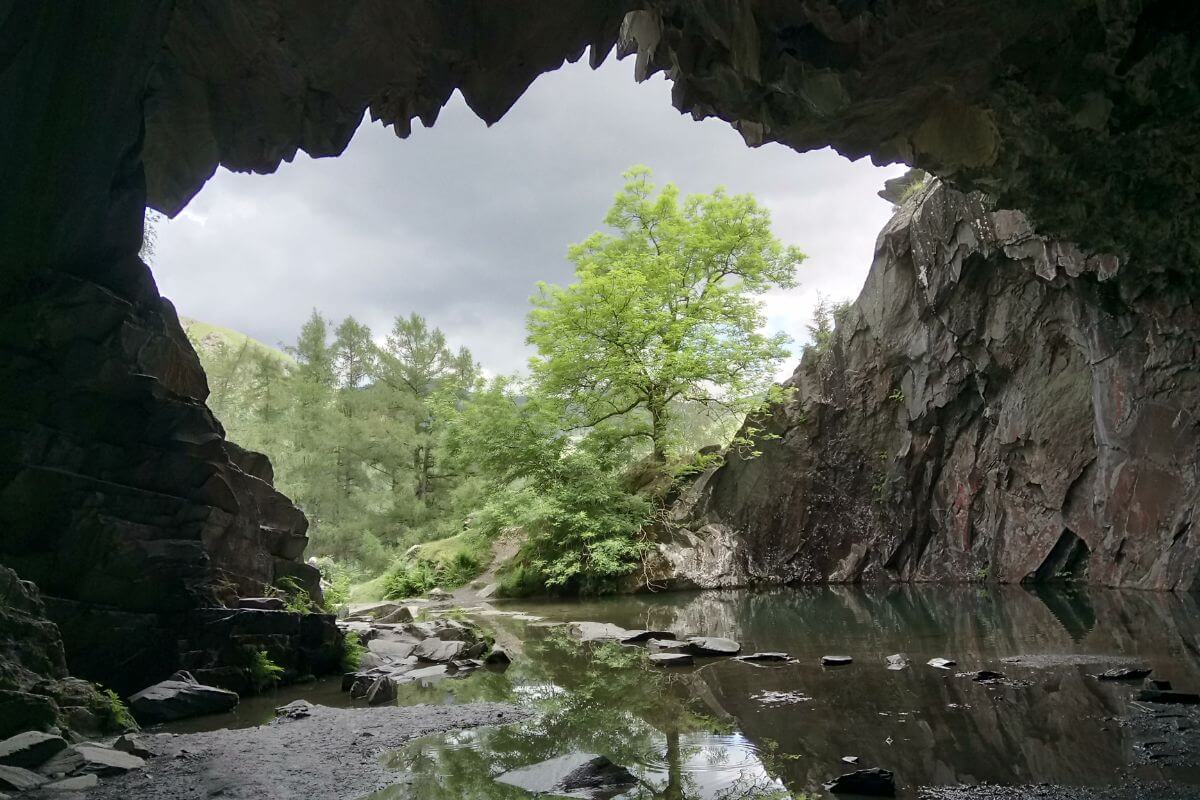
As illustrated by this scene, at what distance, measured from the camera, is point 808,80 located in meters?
8.29

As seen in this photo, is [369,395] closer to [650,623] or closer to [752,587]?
[752,587]

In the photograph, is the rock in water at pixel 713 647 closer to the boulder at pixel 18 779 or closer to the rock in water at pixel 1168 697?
the rock in water at pixel 1168 697

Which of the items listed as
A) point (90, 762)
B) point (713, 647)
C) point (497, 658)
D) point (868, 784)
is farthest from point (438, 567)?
point (868, 784)

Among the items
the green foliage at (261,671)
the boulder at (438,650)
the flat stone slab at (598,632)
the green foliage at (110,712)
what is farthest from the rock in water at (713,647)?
the green foliage at (110,712)

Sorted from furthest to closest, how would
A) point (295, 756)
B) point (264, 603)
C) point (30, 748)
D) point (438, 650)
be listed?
point (438, 650)
point (264, 603)
point (295, 756)
point (30, 748)

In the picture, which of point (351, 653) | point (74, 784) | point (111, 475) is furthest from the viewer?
point (351, 653)

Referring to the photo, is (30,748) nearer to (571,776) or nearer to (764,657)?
(571,776)

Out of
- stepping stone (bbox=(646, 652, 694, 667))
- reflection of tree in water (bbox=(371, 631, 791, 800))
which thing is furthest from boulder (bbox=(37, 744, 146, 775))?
stepping stone (bbox=(646, 652, 694, 667))

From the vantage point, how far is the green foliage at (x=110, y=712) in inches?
227

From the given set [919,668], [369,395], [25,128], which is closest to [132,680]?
[25,128]

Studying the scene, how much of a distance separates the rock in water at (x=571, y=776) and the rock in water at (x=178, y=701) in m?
4.07

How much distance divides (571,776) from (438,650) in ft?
20.6

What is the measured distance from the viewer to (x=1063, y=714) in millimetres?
5184

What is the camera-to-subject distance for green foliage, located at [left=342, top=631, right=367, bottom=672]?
931cm
